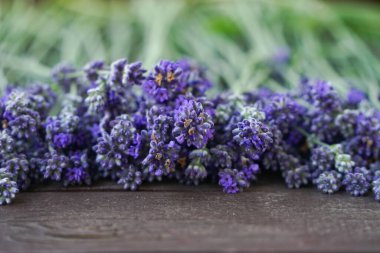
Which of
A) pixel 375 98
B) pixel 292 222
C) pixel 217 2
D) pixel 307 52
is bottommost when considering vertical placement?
pixel 292 222

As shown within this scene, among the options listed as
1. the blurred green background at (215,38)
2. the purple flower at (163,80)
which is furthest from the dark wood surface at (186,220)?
the blurred green background at (215,38)

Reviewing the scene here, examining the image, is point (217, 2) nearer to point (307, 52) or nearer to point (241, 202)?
point (307, 52)

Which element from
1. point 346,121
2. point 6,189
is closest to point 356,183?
point 346,121

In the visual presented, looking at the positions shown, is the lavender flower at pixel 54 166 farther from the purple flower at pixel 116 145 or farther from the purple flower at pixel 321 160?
the purple flower at pixel 321 160

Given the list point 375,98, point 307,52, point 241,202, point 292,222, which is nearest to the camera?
point 292,222

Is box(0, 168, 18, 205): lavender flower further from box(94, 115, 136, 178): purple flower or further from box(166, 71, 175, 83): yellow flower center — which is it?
box(166, 71, 175, 83): yellow flower center

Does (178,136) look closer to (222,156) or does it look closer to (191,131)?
(191,131)

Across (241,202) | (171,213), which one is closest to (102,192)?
(171,213)
